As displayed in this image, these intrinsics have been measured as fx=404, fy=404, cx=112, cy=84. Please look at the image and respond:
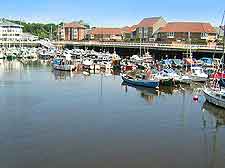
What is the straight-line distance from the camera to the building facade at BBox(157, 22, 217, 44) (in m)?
89.2

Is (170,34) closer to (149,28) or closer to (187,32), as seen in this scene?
(187,32)

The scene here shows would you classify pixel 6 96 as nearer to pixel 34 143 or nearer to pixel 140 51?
pixel 34 143

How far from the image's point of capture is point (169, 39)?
302 ft

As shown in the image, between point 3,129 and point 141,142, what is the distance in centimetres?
788

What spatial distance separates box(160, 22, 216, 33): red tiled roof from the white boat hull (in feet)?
203

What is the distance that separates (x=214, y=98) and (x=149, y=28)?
253 feet

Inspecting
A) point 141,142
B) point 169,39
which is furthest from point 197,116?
point 169,39

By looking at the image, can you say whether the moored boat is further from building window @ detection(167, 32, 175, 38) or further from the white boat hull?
building window @ detection(167, 32, 175, 38)

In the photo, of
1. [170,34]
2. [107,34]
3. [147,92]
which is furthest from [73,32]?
[147,92]

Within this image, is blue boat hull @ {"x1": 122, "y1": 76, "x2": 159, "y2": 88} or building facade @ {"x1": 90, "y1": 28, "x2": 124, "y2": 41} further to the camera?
building facade @ {"x1": 90, "y1": 28, "x2": 124, "y2": 41}

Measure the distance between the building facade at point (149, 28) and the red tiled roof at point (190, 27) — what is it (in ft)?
23.2

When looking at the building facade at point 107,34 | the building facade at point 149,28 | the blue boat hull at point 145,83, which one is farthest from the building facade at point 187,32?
the blue boat hull at point 145,83

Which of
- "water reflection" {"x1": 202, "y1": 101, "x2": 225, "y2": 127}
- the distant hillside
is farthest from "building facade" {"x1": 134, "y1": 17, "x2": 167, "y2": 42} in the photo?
"water reflection" {"x1": 202, "y1": 101, "x2": 225, "y2": 127}

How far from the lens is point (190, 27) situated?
298 feet
